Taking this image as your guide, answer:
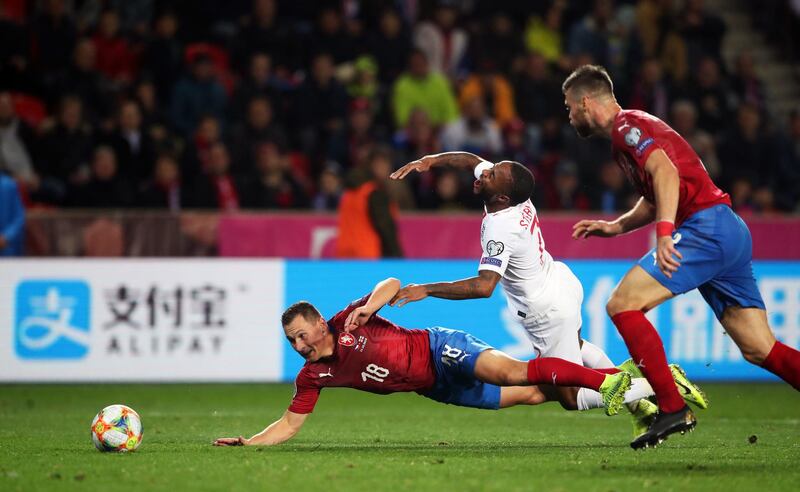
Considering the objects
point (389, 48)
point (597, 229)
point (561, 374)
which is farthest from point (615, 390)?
point (389, 48)

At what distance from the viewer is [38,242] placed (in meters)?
13.3

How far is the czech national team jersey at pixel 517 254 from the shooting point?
7.73 metres

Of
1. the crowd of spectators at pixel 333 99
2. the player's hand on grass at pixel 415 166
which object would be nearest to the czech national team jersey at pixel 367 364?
the player's hand on grass at pixel 415 166

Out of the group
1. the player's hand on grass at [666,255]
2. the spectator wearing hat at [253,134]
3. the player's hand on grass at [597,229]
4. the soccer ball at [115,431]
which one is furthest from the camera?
the spectator wearing hat at [253,134]

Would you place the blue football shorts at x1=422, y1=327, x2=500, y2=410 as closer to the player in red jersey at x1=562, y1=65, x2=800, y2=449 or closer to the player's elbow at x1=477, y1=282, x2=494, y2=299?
the player's elbow at x1=477, y1=282, x2=494, y2=299

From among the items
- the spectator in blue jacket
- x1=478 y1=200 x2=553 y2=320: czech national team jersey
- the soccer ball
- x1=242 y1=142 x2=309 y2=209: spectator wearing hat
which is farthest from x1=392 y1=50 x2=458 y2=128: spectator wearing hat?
the soccer ball

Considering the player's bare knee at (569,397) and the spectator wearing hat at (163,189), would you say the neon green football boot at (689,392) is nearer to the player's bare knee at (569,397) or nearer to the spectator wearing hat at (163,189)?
the player's bare knee at (569,397)

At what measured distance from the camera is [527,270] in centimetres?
803

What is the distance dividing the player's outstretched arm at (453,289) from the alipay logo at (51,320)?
5967 mm

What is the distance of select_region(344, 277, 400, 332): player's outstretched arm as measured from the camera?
23.4 ft

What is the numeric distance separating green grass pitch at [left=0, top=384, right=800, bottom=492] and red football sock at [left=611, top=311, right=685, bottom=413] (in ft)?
1.50

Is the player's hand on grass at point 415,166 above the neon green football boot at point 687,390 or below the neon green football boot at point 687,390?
above

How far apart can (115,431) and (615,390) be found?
2.96 metres

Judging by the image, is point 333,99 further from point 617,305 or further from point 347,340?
point 617,305
